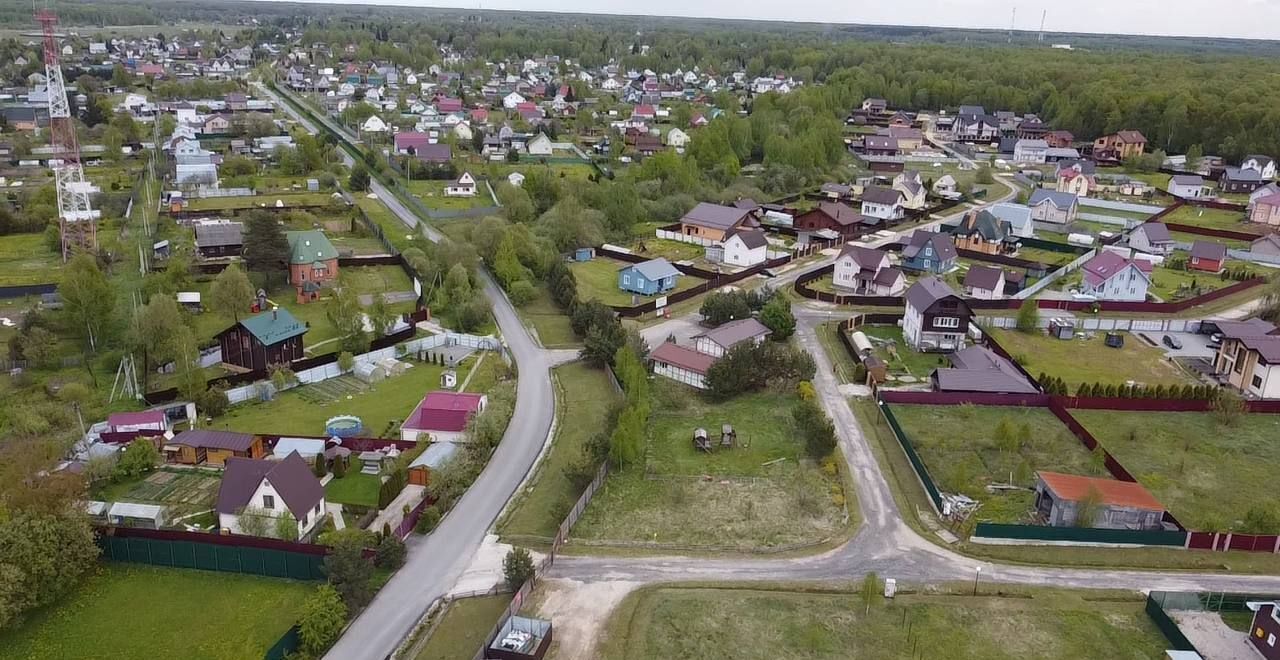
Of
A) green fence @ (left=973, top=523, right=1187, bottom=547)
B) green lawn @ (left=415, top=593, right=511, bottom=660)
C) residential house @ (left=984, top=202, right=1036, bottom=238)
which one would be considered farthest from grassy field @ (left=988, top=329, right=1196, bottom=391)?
green lawn @ (left=415, top=593, right=511, bottom=660)

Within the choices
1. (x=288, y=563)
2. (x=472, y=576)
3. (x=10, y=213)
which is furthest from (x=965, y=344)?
(x=10, y=213)

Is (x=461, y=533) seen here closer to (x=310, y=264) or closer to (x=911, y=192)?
(x=310, y=264)

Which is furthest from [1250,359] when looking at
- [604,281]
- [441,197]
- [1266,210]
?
[441,197]

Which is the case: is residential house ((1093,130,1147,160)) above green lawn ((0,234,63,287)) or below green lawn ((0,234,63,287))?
above

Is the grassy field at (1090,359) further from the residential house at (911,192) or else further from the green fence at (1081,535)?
the residential house at (911,192)

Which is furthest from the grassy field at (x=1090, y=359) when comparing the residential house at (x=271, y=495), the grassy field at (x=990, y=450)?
the residential house at (x=271, y=495)

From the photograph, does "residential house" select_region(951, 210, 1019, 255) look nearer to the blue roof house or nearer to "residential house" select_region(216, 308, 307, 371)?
the blue roof house

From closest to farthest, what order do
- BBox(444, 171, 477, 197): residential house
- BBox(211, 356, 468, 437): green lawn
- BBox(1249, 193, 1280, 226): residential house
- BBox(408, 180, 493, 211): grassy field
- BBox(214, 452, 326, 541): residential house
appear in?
1. BBox(214, 452, 326, 541): residential house
2. BBox(211, 356, 468, 437): green lawn
3. BBox(1249, 193, 1280, 226): residential house
4. BBox(408, 180, 493, 211): grassy field
5. BBox(444, 171, 477, 197): residential house
